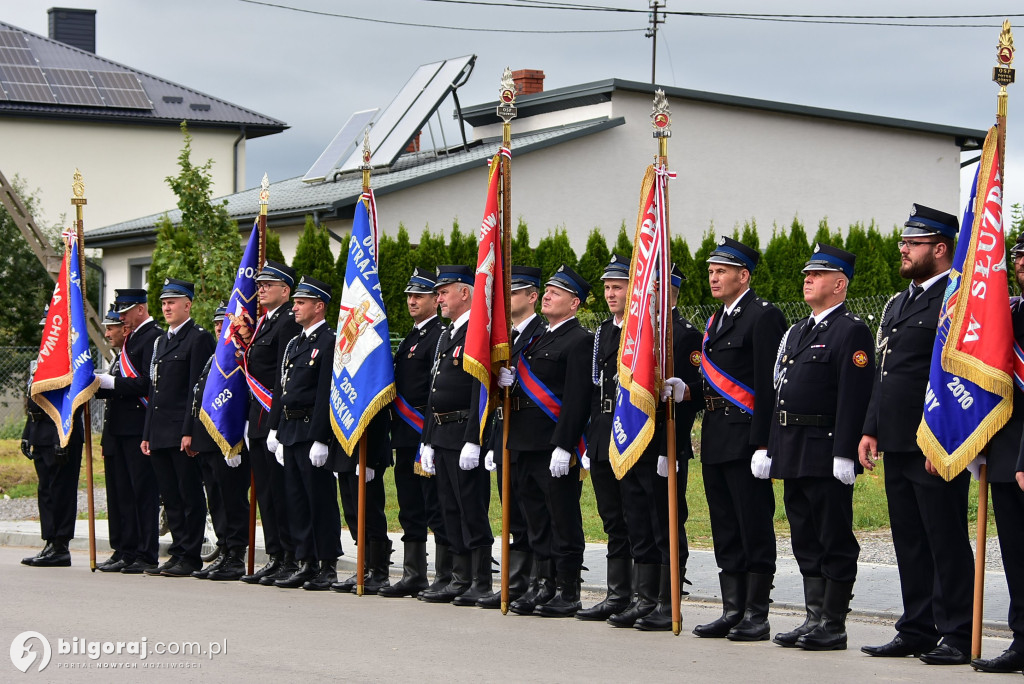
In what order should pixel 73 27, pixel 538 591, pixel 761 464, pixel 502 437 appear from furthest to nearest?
pixel 73 27, pixel 502 437, pixel 538 591, pixel 761 464

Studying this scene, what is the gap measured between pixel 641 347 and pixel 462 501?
6.15 feet

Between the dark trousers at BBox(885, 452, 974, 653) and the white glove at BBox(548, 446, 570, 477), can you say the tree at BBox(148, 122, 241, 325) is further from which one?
the dark trousers at BBox(885, 452, 974, 653)

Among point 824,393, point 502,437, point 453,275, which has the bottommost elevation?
point 502,437

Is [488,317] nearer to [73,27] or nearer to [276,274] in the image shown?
[276,274]

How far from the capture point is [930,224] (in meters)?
7.54

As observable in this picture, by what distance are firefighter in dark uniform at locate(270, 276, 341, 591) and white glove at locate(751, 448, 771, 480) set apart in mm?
3528

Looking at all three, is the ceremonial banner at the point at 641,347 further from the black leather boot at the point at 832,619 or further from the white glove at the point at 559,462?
the black leather boot at the point at 832,619

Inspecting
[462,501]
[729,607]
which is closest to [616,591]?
[729,607]

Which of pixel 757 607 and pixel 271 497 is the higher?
pixel 271 497

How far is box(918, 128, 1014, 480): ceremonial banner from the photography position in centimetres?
701

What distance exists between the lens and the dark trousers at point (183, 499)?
11359mm

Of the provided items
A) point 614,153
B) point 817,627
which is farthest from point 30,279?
point 817,627

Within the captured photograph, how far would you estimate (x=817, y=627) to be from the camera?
7.64 metres

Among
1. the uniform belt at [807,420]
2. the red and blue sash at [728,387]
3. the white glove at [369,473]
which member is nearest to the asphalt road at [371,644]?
the white glove at [369,473]
